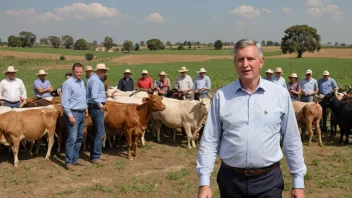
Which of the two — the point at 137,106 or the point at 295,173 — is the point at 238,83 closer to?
the point at 295,173

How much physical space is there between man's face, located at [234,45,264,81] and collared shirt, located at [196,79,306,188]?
12cm

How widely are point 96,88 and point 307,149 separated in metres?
6.53

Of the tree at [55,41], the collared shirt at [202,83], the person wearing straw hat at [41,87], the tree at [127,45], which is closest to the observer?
the person wearing straw hat at [41,87]

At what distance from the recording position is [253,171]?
3.12 meters

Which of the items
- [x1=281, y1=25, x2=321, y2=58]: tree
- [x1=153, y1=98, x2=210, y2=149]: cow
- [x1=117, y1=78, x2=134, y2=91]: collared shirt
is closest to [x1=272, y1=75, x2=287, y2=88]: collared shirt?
[x1=153, y1=98, x2=210, y2=149]: cow

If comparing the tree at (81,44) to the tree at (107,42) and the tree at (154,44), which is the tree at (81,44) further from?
the tree at (154,44)

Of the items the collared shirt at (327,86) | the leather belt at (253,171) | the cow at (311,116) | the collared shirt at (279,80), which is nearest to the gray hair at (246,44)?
the leather belt at (253,171)

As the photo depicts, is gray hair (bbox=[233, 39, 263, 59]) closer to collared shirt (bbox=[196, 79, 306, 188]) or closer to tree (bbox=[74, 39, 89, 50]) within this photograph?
collared shirt (bbox=[196, 79, 306, 188])

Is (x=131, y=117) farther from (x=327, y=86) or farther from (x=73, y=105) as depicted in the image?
(x=327, y=86)

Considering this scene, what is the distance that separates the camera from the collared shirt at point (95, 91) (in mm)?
8414

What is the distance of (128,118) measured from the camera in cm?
980

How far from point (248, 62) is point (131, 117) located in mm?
7068

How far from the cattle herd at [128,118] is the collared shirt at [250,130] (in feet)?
21.8

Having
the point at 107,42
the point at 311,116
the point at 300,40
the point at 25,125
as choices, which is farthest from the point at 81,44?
the point at 311,116
